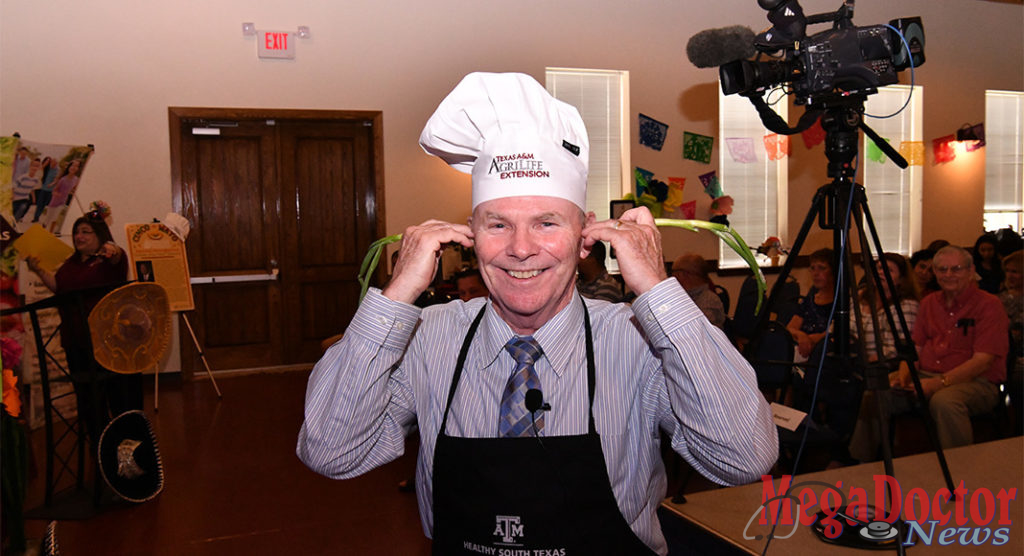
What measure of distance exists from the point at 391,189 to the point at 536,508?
5705mm

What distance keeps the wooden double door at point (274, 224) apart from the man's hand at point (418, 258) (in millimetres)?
5470

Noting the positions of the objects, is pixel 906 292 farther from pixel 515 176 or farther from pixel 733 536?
pixel 515 176

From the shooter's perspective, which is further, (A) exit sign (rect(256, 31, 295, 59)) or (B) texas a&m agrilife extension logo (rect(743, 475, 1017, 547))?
(A) exit sign (rect(256, 31, 295, 59))

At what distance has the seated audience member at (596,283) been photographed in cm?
414

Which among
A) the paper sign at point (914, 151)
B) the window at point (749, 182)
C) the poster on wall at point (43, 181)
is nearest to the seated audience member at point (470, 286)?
the poster on wall at point (43, 181)

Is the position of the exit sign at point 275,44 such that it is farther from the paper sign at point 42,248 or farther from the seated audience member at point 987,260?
the seated audience member at point 987,260

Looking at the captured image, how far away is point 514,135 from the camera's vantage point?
4.74 ft

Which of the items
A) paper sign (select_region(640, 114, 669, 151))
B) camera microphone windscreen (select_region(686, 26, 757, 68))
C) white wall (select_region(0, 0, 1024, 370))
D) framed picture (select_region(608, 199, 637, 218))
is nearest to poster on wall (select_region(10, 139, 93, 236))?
white wall (select_region(0, 0, 1024, 370))

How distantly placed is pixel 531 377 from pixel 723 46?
1.92m

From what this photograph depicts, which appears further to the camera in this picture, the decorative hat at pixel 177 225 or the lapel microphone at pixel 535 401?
the decorative hat at pixel 177 225

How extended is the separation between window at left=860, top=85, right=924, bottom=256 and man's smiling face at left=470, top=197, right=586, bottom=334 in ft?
26.0

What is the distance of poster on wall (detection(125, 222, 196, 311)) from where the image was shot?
559 centimetres

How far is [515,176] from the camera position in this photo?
140cm

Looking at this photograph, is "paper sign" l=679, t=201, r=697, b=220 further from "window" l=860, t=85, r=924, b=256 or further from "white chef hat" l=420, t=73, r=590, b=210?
"white chef hat" l=420, t=73, r=590, b=210
